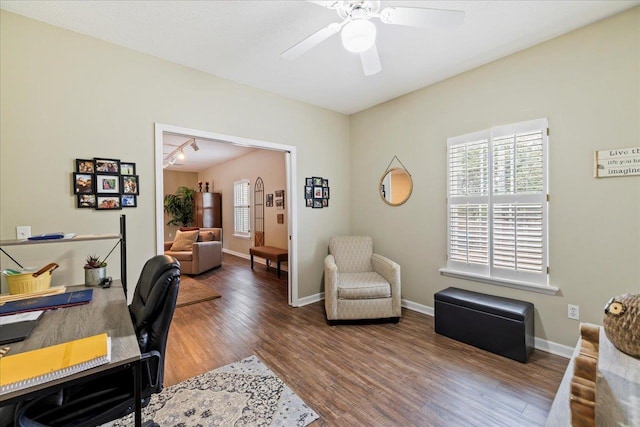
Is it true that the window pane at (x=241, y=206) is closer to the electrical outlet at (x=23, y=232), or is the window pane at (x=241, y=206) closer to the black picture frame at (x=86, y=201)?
the black picture frame at (x=86, y=201)

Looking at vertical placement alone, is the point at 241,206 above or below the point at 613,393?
above

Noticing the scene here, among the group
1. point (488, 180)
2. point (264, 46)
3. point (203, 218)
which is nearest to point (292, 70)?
point (264, 46)

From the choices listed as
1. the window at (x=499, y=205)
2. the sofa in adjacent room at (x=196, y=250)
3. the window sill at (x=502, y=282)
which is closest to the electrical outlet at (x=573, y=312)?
the window sill at (x=502, y=282)

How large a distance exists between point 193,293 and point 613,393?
14.5 ft

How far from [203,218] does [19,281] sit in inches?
243

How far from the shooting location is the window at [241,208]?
7148 mm

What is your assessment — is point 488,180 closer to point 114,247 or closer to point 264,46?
point 264,46

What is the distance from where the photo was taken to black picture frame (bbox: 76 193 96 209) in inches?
87.1

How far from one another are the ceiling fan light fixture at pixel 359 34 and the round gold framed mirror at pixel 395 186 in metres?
2.09

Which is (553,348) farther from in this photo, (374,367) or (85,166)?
(85,166)

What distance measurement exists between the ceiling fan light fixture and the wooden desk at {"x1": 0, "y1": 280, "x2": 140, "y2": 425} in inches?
73.6

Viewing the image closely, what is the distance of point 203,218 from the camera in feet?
25.3

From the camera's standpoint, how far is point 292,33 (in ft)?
A: 7.41

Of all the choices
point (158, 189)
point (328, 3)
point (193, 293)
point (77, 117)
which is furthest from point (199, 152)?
point (328, 3)
